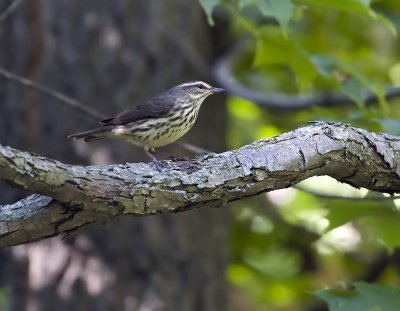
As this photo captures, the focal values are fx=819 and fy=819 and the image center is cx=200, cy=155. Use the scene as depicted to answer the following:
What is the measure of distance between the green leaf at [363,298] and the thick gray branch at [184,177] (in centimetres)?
44

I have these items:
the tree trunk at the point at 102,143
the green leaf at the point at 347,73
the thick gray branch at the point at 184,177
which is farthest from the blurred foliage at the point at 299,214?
the thick gray branch at the point at 184,177

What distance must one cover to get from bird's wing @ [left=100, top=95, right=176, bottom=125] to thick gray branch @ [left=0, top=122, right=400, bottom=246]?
1385mm

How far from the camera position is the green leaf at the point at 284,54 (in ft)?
14.5


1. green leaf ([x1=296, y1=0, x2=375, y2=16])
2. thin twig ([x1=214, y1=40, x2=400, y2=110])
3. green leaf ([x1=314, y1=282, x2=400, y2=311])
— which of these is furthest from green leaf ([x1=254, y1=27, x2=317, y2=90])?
green leaf ([x1=314, y1=282, x2=400, y2=311])

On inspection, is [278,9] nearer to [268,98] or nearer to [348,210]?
[348,210]

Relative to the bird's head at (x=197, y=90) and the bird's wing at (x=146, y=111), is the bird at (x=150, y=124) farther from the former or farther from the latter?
the bird's head at (x=197, y=90)

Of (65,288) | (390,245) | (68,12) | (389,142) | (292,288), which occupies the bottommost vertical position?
(292,288)

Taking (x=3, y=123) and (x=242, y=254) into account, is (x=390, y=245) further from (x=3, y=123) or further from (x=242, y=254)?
(x=242, y=254)

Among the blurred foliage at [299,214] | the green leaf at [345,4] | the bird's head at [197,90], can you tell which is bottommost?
the blurred foliage at [299,214]

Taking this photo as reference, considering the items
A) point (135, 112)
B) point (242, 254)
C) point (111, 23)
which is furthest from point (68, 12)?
point (242, 254)

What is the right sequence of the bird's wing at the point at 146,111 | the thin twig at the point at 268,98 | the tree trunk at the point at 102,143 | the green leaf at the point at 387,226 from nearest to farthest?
the green leaf at the point at 387,226 → the bird's wing at the point at 146,111 → the tree trunk at the point at 102,143 → the thin twig at the point at 268,98

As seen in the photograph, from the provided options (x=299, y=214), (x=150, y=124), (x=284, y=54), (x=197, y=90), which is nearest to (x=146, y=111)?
(x=150, y=124)

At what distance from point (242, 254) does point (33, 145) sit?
257 cm

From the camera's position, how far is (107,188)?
9.14 ft
